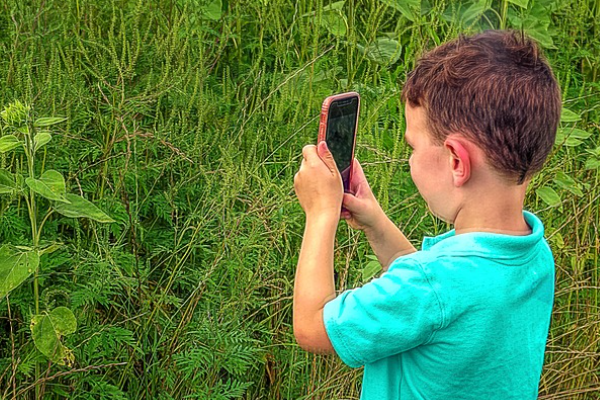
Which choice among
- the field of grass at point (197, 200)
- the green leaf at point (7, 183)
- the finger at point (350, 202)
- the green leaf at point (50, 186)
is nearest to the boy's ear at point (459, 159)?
the finger at point (350, 202)

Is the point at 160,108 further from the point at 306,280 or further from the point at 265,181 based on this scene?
the point at 306,280

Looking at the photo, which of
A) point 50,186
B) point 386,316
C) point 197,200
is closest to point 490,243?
point 386,316

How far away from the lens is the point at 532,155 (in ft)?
5.00

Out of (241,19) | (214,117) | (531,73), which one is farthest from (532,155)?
(241,19)

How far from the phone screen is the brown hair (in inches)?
6.2

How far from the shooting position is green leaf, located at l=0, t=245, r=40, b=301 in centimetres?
219

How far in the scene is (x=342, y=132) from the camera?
5.58 ft

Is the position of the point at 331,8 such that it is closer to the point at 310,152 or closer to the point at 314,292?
the point at 310,152

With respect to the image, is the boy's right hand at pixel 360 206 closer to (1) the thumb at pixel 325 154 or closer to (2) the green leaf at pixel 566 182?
(1) the thumb at pixel 325 154

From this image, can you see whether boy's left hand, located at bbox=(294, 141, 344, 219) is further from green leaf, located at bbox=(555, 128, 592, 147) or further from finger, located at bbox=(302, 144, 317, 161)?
green leaf, located at bbox=(555, 128, 592, 147)

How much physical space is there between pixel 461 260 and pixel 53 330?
1128mm

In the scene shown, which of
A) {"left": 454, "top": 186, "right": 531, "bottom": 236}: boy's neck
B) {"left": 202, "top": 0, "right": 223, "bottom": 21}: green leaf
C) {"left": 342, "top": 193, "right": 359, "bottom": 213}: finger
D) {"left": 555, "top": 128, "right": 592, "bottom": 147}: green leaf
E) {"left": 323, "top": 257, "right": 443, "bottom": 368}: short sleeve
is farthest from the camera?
{"left": 202, "top": 0, "right": 223, "bottom": 21}: green leaf

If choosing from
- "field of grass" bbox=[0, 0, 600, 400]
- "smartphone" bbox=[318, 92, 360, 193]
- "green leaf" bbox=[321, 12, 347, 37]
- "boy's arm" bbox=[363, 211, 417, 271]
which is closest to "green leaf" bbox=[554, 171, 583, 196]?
"field of grass" bbox=[0, 0, 600, 400]

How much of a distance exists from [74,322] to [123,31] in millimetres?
919
